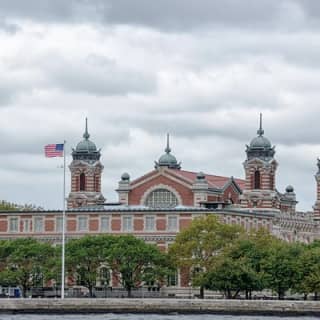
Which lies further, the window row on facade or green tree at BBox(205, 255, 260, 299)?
the window row on facade

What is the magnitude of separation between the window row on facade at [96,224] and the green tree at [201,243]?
10210 mm

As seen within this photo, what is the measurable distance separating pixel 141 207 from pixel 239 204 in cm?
1940

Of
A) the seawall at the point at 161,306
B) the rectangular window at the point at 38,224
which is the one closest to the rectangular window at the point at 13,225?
the rectangular window at the point at 38,224

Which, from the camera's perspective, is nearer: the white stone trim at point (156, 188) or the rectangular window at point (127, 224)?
the rectangular window at point (127, 224)

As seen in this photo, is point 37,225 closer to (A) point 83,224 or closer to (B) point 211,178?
(A) point 83,224

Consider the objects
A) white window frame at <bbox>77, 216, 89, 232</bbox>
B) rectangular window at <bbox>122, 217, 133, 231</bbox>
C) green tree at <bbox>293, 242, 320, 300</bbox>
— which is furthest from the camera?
white window frame at <bbox>77, 216, 89, 232</bbox>

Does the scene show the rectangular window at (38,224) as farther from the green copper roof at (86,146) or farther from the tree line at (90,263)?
the green copper roof at (86,146)

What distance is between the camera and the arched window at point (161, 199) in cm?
16414

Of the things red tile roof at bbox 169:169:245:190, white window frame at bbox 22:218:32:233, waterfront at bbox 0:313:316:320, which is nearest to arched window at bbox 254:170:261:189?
red tile roof at bbox 169:169:245:190

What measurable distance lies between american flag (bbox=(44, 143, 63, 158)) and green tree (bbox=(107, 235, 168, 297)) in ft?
76.0

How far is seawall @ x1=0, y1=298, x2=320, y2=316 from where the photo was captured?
368 ft

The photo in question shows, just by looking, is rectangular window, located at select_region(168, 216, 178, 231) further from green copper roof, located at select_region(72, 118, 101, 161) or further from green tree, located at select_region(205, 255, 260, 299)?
green copper roof, located at select_region(72, 118, 101, 161)

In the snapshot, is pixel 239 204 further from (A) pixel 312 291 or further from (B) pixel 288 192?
(A) pixel 312 291

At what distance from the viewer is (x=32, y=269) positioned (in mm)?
139375
